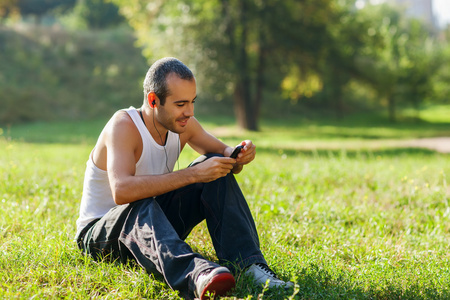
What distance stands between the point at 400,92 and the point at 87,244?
30.2m

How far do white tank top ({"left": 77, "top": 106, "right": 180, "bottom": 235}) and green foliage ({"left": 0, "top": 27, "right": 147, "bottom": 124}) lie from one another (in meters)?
19.9

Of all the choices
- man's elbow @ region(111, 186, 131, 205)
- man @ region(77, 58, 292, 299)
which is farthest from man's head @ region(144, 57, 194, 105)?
man's elbow @ region(111, 186, 131, 205)

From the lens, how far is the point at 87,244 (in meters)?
3.26

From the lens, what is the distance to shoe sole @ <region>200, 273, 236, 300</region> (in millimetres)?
2533

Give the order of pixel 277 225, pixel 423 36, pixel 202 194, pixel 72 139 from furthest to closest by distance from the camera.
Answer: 1. pixel 423 36
2. pixel 72 139
3. pixel 277 225
4. pixel 202 194

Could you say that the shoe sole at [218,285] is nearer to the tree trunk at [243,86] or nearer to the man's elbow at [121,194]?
the man's elbow at [121,194]

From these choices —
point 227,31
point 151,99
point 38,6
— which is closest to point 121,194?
point 151,99

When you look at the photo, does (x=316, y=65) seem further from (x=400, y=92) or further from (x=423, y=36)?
(x=423, y=36)

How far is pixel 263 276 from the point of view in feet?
9.52

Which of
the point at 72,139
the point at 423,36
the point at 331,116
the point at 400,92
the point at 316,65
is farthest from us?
the point at 423,36

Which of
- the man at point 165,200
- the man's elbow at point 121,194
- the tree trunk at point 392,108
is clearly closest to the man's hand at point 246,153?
the man at point 165,200

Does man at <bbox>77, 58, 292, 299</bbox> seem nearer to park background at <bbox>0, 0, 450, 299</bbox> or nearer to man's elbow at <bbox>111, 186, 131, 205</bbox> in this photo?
man's elbow at <bbox>111, 186, 131, 205</bbox>

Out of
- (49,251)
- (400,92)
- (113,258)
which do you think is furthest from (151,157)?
(400,92)

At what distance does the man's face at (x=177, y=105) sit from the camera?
3.22 metres
